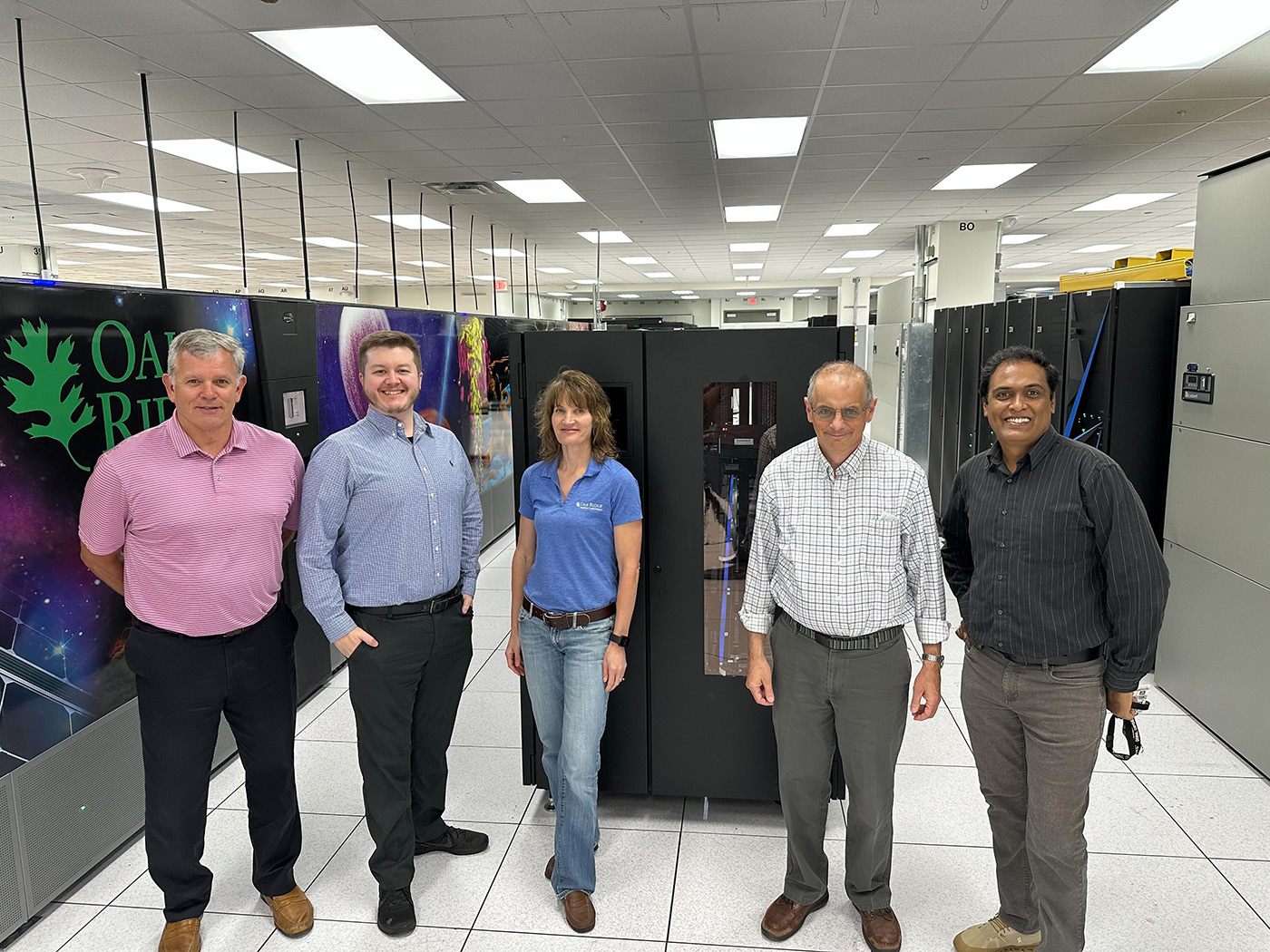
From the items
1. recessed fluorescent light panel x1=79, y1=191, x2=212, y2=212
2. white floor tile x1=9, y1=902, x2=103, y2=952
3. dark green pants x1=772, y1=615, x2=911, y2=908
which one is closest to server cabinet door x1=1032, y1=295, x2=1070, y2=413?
dark green pants x1=772, y1=615, x2=911, y2=908

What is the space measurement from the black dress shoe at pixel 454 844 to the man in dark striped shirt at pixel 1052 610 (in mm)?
1740

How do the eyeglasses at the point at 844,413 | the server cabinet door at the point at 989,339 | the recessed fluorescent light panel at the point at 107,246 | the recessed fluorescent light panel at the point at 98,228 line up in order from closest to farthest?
the eyeglasses at the point at 844,413 → the server cabinet door at the point at 989,339 → the recessed fluorescent light panel at the point at 98,228 → the recessed fluorescent light panel at the point at 107,246

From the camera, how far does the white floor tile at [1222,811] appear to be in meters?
2.76

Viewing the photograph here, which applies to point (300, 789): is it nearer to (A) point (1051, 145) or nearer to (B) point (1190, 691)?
(B) point (1190, 691)

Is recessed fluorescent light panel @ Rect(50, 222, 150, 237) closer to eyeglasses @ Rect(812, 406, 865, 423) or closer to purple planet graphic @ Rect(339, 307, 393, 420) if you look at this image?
purple planet graphic @ Rect(339, 307, 393, 420)

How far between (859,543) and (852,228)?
9.68 m

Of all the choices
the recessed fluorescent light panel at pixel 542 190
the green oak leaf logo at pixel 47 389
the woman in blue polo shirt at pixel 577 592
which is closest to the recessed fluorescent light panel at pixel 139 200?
the recessed fluorescent light panel at pixel 542 190

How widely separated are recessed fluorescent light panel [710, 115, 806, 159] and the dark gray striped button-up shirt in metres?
4.19

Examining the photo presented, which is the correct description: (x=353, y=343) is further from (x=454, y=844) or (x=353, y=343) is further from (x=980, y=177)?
(x=980, y=177)

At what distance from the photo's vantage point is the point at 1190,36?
4188mm

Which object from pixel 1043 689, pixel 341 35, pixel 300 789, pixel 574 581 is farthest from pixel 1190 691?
pixel 341 35

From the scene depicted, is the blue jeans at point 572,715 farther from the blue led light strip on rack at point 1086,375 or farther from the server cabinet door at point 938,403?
the server cabinet door at point 938,403

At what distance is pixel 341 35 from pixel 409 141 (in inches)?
77.1

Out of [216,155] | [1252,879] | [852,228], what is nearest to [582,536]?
[1252,879]
